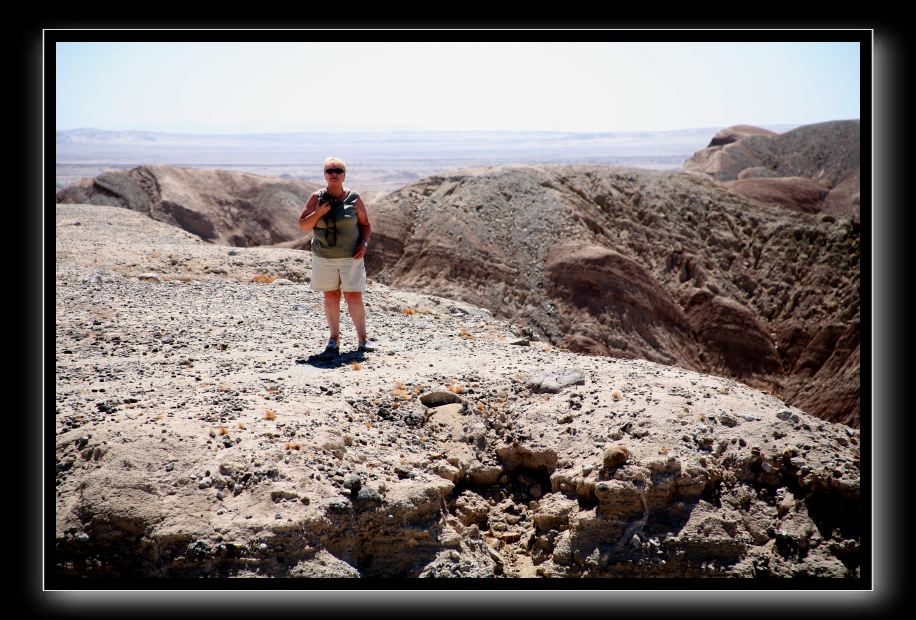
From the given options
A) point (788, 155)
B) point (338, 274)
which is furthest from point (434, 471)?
point (788, 155)

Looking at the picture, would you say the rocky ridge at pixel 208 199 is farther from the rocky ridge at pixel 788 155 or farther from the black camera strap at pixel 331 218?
the black camera strap at pixel 331 218

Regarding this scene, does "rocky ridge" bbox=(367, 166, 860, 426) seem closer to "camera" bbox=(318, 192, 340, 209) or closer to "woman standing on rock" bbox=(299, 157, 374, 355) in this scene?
"woman standing on rock" bbox=(299, 157, 374, 355)

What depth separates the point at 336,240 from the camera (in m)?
6.78

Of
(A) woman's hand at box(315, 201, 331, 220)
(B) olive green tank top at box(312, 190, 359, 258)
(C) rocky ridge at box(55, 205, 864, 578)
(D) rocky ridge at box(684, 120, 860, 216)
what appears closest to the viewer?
(C) rocky ridge at box(55, 205, 864, 578)

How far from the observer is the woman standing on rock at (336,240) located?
6547mm

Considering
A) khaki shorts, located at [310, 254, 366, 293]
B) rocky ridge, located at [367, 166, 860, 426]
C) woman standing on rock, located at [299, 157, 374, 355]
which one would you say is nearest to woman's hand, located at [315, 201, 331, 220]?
woman standing on rock, located at [299, 157, 374, 355]

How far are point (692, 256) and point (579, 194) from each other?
329 cm

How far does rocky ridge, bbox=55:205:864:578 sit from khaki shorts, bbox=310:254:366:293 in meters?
0.66

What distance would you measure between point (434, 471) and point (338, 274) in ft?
7.98

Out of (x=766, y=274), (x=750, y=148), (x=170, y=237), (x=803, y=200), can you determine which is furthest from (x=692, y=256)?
(x=750, y=148)

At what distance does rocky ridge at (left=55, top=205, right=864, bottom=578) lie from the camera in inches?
169

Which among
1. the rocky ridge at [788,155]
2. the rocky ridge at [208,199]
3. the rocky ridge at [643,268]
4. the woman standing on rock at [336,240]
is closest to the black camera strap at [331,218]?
the woman standing on rock at [336,240]

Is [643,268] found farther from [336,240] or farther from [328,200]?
[328,200]
